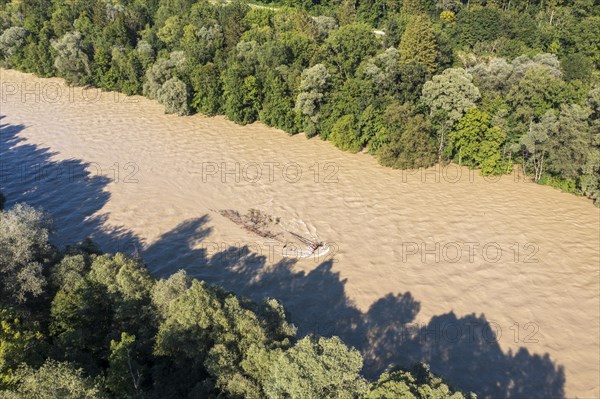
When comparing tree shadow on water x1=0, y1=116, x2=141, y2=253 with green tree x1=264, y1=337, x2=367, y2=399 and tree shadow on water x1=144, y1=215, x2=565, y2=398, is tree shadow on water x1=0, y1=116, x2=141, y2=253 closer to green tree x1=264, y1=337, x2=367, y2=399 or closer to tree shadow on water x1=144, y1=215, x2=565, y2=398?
tree shadow on water x1=144, y1=215, x2=565, y2=398

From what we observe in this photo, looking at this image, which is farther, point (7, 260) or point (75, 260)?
point (75, 260)

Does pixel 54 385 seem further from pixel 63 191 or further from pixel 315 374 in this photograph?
pixel 63 191

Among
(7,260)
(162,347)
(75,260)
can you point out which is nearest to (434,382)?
(162,347)

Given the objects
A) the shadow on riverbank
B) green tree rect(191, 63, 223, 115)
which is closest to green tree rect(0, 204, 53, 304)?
the shadow on riverbank

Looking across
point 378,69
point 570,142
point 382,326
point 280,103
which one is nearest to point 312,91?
point 280,103

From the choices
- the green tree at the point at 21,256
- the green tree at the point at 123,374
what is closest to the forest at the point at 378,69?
the green tree at the point at 21,256

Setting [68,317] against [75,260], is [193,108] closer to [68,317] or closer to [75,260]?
[75,260]
